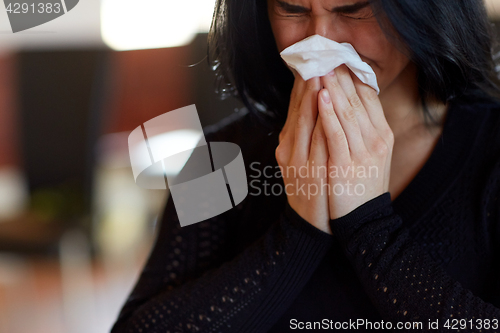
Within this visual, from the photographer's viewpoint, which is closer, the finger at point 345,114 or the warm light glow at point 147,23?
the finger at point 345,114

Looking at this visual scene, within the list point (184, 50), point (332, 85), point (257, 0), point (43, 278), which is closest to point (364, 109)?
point (332, 85)

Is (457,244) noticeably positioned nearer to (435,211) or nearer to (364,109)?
(435,211)

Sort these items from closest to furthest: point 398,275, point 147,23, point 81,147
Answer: point 398,275 → point 147,23 → point 81,147

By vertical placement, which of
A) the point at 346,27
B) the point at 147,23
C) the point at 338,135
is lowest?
the point at 147,23

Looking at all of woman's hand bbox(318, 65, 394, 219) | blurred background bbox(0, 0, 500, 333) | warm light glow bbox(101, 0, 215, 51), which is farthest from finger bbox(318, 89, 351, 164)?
blurred background bbox(0, 0, 500, 333)

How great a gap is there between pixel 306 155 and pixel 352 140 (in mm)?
75

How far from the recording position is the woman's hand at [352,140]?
63cm

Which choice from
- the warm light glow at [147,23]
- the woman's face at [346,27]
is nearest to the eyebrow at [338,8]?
the woman's face at [346,27]

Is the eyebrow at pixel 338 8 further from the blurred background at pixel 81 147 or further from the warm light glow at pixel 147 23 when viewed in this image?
the blurred background at pixel 81 147

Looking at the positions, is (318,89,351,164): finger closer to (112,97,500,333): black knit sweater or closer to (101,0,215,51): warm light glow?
(112,97,500,333): black knit sweater

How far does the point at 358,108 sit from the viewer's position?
0.65 meters

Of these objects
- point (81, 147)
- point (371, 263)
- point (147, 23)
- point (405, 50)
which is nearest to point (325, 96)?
point (405, 50)

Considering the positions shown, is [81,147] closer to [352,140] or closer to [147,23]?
[147,23]

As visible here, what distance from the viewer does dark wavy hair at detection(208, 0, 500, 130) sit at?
24.0 inches
